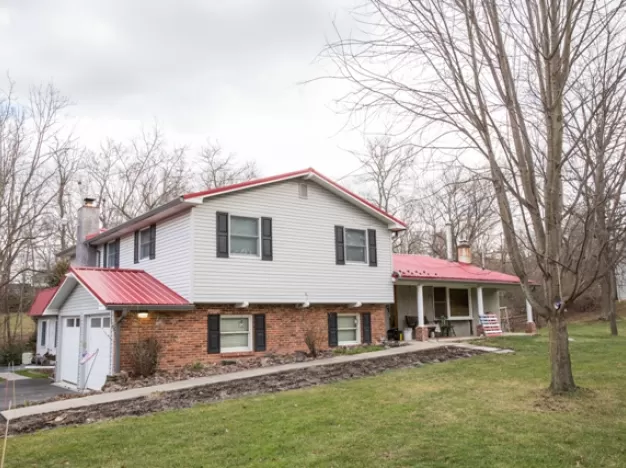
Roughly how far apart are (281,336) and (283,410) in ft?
24.9

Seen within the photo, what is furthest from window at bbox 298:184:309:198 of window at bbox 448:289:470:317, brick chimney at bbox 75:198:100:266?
brick chimney at bbox 75:198:100:266

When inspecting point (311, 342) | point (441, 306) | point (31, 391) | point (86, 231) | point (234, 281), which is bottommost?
point (31, 391)

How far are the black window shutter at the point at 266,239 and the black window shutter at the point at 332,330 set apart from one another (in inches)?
124

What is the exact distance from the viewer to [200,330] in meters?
14.7

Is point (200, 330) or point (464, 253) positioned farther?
point (464, 253)

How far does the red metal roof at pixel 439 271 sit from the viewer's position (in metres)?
19.4

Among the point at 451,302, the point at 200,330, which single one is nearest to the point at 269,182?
the point at 200,330

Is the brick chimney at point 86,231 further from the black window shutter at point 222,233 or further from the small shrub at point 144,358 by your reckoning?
the small shrub at point 144,358

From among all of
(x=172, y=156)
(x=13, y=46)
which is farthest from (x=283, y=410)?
(x=172, y=156)

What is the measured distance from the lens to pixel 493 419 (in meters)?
7.42

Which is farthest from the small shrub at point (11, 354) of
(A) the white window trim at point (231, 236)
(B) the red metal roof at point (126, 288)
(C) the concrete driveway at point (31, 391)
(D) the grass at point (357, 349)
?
(D) the grass at point (357, 349)

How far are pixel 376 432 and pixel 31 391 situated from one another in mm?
12350

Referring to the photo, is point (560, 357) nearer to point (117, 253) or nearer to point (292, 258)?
point (292, 258)

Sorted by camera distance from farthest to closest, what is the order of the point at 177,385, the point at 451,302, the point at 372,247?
the point at 451,302 < the point at 372,247 < the point at 177,385
